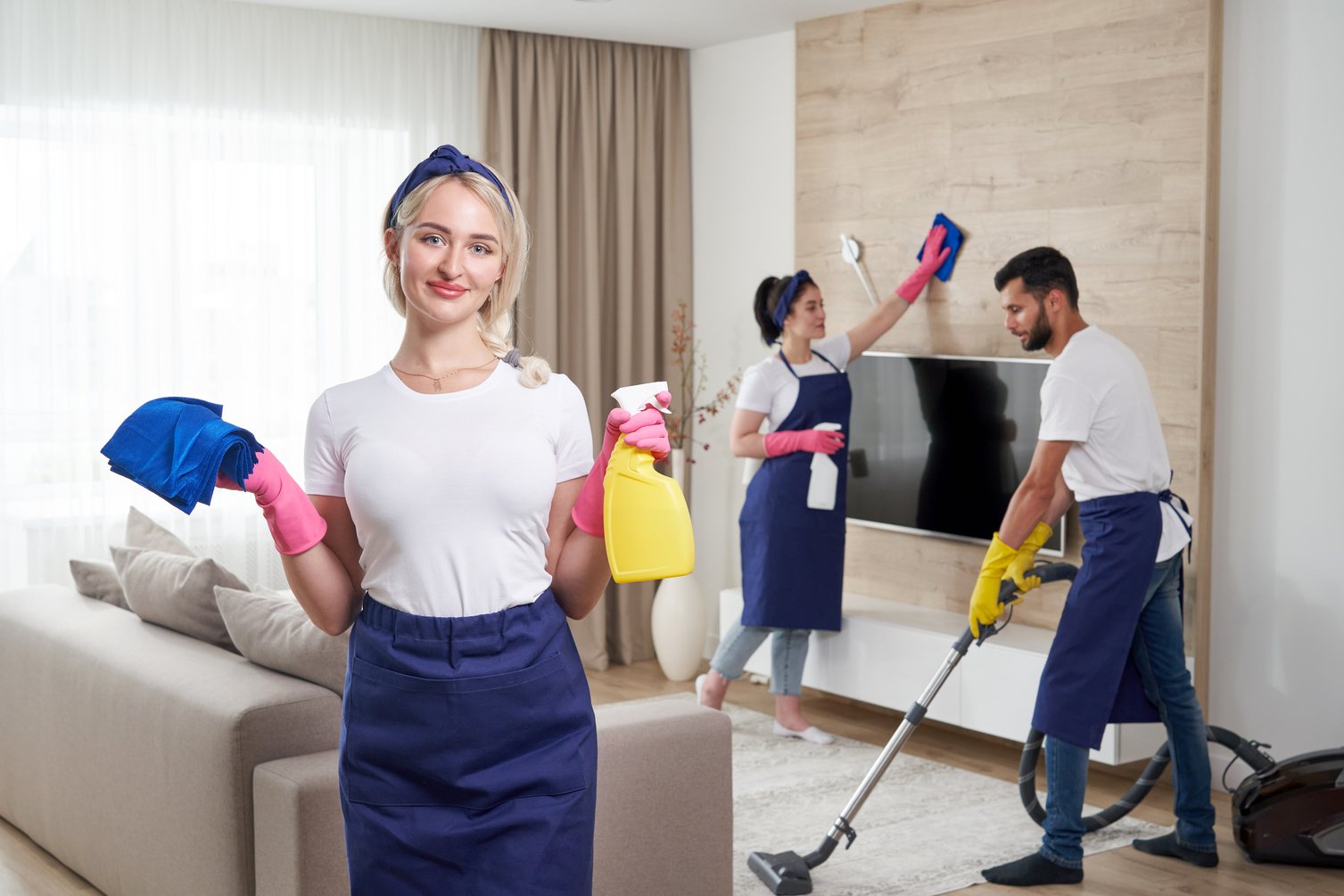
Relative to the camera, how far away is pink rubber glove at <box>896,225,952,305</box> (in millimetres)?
4777

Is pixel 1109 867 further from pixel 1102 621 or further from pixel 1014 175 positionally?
pixel 1014 175

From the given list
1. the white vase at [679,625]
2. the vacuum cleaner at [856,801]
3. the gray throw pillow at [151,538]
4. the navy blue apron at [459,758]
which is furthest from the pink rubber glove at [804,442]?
the navy blue apron at [459,758]

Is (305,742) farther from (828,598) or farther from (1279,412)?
(1279,412)

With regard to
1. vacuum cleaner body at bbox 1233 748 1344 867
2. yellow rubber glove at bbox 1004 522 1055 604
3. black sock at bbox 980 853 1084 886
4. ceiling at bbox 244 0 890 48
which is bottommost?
black sock at bbox 980 853 1084 886

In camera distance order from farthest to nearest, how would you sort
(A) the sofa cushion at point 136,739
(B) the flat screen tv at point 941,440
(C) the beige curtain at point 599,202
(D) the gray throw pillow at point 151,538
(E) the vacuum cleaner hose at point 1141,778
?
(C) the beige curtain at point 599,202, (B) the flat screen tv at point 941,440, (D) the gray throw pillow at point 151,538, (E) the vacuum cleaner hose at point 1141,778, (A) the sofa cushion at point 136,739

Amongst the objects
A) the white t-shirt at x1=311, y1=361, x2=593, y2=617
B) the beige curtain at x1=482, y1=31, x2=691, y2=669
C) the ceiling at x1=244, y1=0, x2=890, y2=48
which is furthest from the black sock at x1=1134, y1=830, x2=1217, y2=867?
the ceiling at x1=244, y1=0, x2=890, y2=48

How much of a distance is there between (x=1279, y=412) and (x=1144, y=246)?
0.63 m

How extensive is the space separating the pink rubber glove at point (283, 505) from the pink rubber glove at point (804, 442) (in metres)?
2.98

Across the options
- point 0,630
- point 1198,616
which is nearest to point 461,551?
point 0,630

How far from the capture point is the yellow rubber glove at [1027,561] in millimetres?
3447

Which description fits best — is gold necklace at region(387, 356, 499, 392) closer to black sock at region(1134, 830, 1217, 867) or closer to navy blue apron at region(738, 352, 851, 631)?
black sock at region(1134, 830, 1217, 867)

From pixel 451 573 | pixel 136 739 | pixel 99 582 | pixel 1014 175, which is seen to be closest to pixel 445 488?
pixel 451 573

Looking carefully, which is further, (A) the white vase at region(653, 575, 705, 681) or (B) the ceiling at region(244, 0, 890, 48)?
(A) the white vase at region(653, 575, 705, 681)

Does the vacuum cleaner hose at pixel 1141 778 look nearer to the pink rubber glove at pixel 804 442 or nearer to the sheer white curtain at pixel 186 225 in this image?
the pink rubber glove at pixel 804 442
